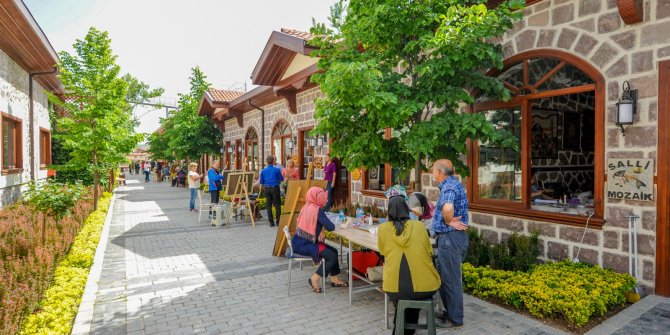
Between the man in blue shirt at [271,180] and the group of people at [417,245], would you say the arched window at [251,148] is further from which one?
the group of people at [417,245]

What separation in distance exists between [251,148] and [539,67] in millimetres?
14099

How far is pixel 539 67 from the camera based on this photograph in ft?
19.3

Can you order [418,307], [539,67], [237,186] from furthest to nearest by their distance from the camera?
[237,186], [539,67], [418,307]

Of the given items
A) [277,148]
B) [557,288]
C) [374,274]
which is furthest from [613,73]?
[277,148]

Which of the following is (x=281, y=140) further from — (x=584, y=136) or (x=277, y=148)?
(x=584, y=136)

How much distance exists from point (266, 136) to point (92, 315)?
11.8 metres

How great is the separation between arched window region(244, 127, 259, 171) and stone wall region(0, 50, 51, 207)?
25.2 ft

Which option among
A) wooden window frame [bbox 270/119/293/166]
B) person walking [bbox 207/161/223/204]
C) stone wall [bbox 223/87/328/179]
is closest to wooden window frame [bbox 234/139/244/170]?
stone wall [bbox 223/87/328/179]

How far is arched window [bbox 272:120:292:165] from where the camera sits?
1415cm

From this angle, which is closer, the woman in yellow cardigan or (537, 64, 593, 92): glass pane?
the woman in yellow cardigan

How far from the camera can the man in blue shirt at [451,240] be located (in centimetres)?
406

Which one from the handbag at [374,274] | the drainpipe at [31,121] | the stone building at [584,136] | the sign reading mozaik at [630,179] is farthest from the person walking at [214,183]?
the sign reading mozaik at [630,179]

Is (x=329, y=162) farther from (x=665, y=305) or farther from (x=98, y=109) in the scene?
(x=665, y=305)

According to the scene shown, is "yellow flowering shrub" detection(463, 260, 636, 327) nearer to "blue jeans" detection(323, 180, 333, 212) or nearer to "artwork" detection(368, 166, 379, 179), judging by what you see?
"artwork" detection(368, 166, 379, 179)
